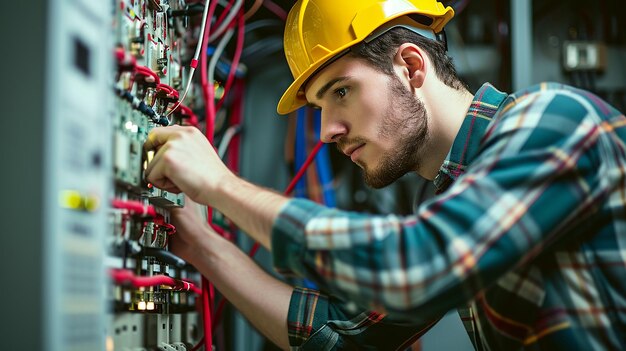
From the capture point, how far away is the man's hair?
117cm

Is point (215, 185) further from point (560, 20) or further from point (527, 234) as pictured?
point (560, 20)

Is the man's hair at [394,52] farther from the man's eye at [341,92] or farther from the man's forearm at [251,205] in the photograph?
the man's forearm at [251,205]

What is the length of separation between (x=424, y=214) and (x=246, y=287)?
49 centimetres

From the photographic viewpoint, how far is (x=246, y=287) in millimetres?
1194

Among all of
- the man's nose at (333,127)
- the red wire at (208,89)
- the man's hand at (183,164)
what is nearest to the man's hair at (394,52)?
the man's nose at (333,127)

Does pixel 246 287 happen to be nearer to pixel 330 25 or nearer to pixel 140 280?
pixel 140 280

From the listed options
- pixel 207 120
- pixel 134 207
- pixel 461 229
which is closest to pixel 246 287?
pixel 207 120

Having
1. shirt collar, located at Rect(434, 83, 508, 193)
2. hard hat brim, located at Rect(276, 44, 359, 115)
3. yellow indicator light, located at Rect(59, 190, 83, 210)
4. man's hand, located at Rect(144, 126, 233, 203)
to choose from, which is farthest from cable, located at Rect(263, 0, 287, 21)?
yellow indicator light, located at Rect(59, 190, 83, 210)

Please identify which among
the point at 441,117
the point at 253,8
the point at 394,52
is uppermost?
the point at 253,8

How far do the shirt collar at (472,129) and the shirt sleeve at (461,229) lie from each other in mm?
280

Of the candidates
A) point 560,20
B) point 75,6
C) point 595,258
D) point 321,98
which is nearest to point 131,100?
point 75,6

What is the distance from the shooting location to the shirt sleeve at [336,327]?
3.92 ft

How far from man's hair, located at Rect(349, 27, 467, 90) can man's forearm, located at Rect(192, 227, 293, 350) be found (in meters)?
0.42

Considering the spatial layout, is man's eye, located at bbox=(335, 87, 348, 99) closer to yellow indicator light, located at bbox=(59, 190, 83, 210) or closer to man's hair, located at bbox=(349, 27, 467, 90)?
man's hair, located at bbox=(349, 27, 467, 90)
